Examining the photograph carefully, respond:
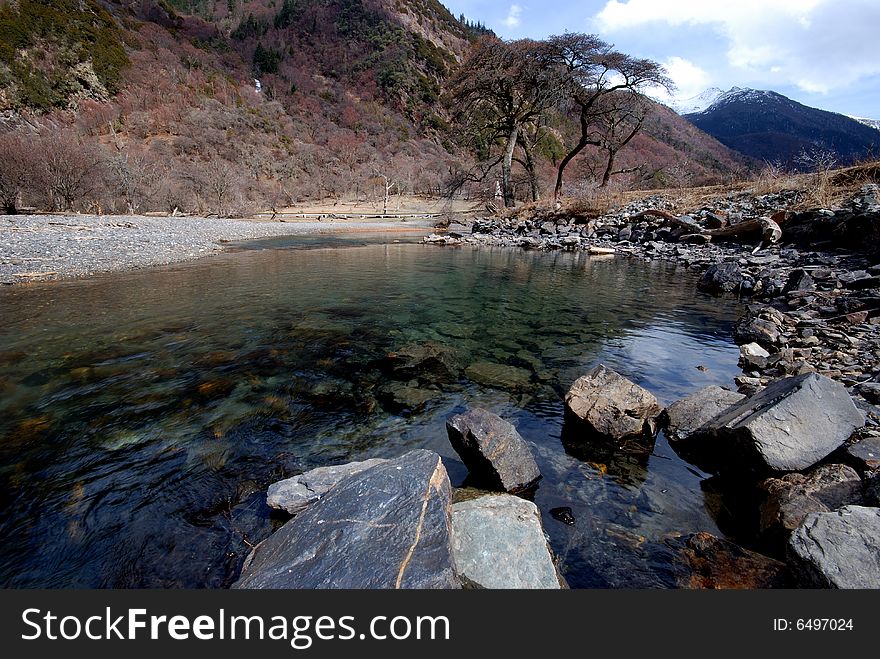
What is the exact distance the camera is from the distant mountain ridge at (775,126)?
116438 mm

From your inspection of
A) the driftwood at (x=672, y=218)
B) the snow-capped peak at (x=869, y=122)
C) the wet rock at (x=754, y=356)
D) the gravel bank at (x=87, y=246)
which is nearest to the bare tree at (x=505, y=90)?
the driftwood at (x=672, y=218)

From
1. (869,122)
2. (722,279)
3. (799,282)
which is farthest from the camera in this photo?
(869,122)

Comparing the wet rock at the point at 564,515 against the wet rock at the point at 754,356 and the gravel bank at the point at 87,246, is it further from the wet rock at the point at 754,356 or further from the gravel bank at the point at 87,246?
the gravel bank at the point at 87,246

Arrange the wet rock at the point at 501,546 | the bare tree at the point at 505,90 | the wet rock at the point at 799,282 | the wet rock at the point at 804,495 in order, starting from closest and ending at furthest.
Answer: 1. the wet rock at the point at 501,546
2. the wet rock at the point at 804,495
3. the wet rock at the point at 799,282
4. the bare tree at the point at 505,90

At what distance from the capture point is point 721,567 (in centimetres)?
216

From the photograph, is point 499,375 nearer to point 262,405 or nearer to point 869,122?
point 262,405

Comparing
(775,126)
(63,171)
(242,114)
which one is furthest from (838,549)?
(775,126)

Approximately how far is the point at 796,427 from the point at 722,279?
8.76 m

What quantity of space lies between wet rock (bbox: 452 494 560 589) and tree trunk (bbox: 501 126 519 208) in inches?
964

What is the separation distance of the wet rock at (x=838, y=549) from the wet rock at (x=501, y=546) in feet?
3.66

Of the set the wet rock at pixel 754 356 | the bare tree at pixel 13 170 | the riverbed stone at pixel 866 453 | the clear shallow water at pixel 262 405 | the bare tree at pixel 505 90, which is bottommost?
the clear shallow water at pixel 262 405

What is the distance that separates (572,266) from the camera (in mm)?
13711

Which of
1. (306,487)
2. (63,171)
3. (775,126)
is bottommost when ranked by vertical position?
(306,487)

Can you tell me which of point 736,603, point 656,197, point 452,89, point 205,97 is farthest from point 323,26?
point 736,603
